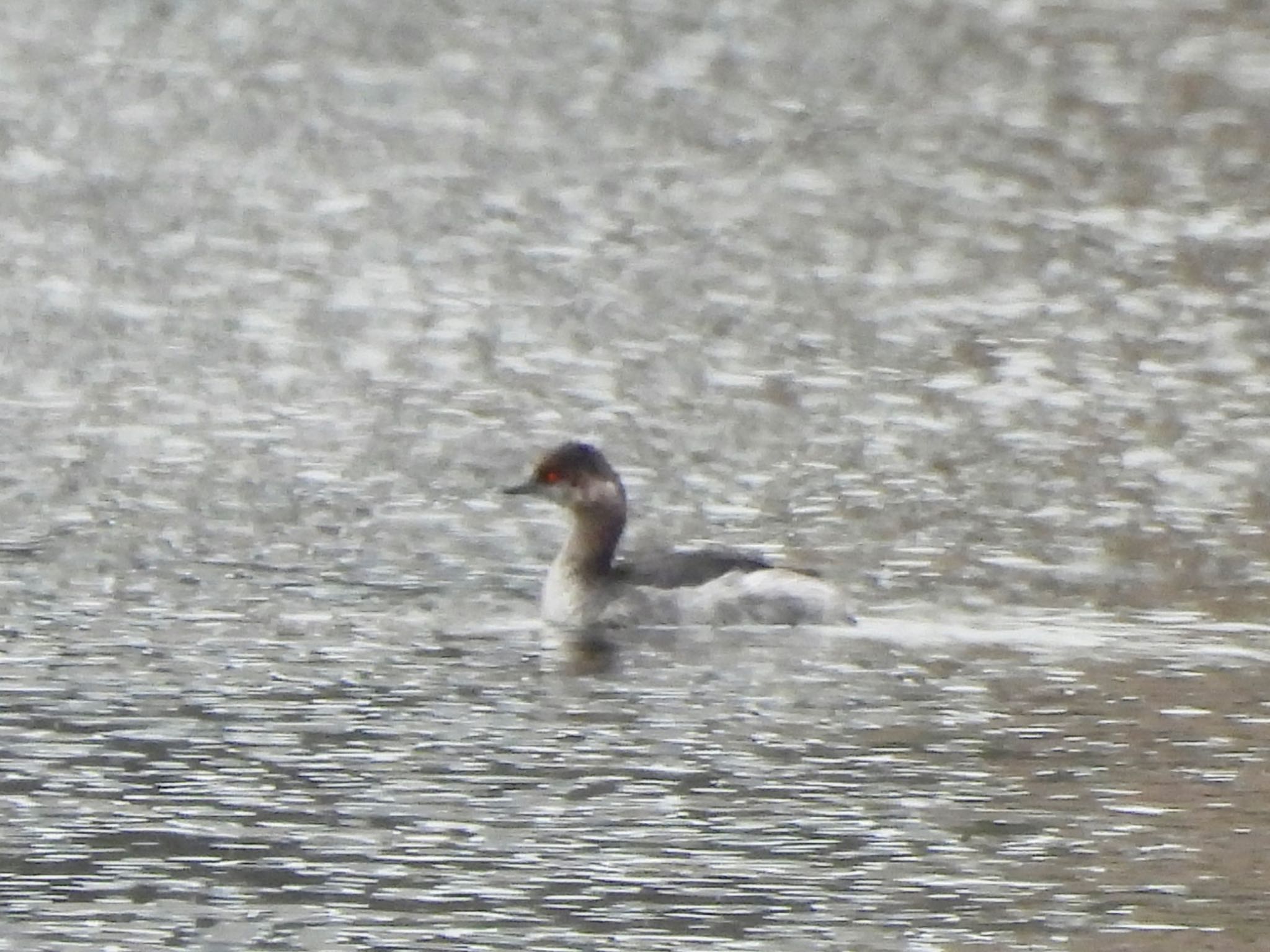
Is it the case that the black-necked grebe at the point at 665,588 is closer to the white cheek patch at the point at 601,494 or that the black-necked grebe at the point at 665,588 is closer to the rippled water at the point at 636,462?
the white cheek patch at the point at 601,494

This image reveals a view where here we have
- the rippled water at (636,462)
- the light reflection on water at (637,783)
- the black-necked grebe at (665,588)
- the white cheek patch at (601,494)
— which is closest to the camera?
the light reflection on water at (637,783)

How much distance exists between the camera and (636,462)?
20.0 meters

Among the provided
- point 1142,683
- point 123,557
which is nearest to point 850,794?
point 1142,683

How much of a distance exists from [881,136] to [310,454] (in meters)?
12.6

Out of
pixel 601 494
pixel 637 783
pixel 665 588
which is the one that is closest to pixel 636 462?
pixel 601 494

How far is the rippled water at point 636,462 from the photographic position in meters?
11.6

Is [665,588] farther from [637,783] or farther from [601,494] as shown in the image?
[637,783]

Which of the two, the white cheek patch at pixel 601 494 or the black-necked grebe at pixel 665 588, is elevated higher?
the white cheek patch at pixel 601 494

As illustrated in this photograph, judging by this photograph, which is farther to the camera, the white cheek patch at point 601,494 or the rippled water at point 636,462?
the white cheek patch at point 601,494

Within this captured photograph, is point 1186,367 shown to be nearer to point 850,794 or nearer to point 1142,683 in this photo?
point 1142,683

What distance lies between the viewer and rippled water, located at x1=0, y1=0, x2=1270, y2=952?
11.6 m

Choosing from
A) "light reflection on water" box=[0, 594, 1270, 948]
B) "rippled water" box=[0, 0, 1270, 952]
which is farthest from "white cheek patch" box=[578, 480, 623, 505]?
"light reflection on water" box=[0, 594, 1270, 948]

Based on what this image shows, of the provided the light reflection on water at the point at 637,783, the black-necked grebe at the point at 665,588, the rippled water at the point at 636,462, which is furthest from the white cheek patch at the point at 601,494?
the light reflection on water at the point at 637,783

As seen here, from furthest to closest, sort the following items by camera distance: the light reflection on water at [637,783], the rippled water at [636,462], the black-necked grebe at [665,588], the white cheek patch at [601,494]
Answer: the white cheek patch at [601,494]
the black-necked grebe at [665,588]
the rippled water at [636,462]
the light reflection on water at [637,783]
